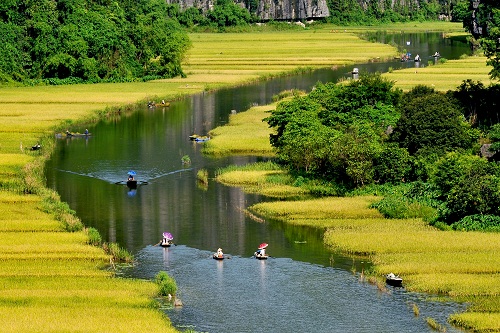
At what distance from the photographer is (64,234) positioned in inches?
1526

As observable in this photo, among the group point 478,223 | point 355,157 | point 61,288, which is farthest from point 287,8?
point 61,288

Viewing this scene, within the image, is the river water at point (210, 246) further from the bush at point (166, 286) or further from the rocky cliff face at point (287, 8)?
the rocky cliff face at point (287, 8)

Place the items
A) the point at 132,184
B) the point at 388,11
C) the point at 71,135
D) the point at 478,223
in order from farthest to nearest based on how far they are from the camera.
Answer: the point at 388,11 → the point at 71,135 → the point at 132,184 → the point at 478,223

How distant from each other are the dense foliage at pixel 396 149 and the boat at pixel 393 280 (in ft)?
23.0

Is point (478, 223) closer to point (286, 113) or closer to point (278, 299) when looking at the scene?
point (278, 299)

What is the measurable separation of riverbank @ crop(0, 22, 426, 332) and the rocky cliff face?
100226 millimetres

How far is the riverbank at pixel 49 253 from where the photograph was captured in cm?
2956

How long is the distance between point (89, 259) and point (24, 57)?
5736 cm

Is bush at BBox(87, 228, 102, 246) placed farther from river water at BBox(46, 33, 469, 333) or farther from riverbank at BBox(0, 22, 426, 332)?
river water at BBox(46, 33, 469, 333)

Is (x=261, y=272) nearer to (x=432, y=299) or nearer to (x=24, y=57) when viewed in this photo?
(x=432, y=299)

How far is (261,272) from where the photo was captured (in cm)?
3466

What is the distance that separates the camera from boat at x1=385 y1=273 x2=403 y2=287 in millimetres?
33000

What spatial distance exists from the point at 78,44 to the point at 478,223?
55.8 m

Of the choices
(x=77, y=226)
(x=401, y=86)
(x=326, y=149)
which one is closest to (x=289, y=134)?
(x=326, y=149)
